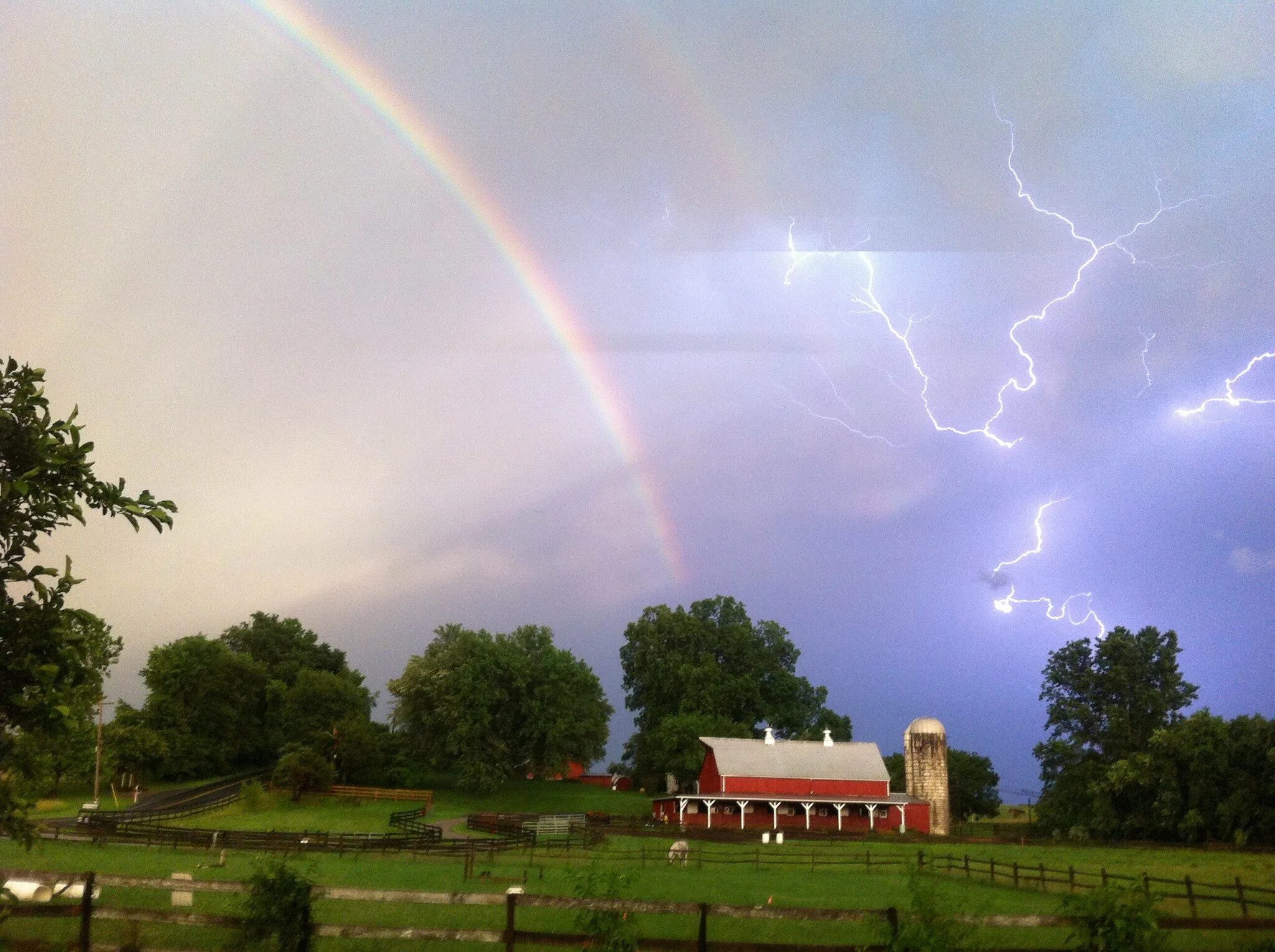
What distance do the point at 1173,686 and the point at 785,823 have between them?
2597 centimetres

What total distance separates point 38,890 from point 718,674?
6487cm

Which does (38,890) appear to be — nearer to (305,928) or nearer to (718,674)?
(305,928)

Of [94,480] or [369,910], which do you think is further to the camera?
[369,910]

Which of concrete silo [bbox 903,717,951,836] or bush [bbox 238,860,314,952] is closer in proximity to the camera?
bush [bbox 238,860,314,952]

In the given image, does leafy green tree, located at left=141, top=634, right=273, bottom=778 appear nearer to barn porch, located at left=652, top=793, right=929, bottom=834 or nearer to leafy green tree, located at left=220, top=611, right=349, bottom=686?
leafy green tree, located at left=220, top=611, right=349, bottom=686

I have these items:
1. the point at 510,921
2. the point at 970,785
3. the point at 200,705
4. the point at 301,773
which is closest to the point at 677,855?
the point at 510,921

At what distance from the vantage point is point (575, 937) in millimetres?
9109

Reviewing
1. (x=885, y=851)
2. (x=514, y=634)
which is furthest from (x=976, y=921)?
(x=514, y=634)

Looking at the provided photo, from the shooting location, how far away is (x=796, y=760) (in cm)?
5766

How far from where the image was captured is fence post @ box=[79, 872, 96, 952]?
30.2ft

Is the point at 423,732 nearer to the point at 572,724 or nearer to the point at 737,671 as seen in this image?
the point at 572,724

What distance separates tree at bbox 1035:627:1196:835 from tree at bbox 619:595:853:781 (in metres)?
19.9

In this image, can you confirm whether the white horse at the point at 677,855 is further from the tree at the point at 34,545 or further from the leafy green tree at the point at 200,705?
the leafy green tree at the point at 200,705

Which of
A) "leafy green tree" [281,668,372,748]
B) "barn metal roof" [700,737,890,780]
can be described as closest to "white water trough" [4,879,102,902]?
"barn metal roof" [700,737,890,780]
